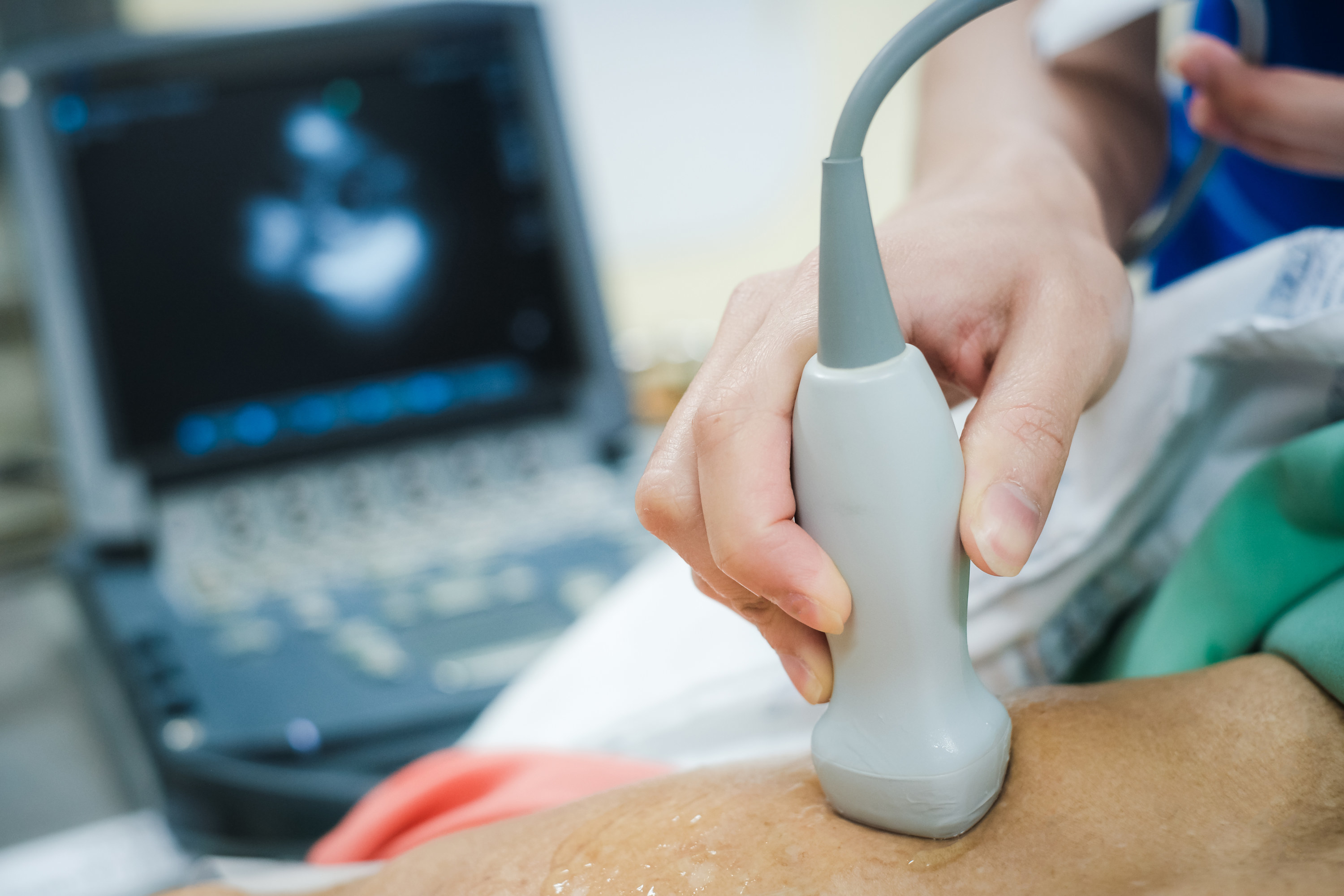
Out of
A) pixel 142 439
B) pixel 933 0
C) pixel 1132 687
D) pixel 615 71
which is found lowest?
pixel 1132 687

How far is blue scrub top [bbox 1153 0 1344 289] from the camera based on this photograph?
0.58 meters

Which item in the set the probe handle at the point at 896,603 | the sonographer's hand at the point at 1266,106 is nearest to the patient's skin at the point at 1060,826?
the probe handle at the point at 896,603

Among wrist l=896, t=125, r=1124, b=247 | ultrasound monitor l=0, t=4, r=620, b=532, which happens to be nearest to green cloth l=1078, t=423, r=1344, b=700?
wrist l=896, t=125, r=1124, b=247

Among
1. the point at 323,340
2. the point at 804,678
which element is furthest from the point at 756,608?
the point at 323,340

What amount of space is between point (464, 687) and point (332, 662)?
123 mm

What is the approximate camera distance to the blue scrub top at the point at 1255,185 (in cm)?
58

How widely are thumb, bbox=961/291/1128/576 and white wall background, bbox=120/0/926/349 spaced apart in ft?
2.97

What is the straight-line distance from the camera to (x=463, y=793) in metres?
A: 0.57

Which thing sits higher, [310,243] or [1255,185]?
[310,243]

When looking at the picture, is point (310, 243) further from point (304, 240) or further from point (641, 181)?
point (641, 181)

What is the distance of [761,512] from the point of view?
0.32 meters

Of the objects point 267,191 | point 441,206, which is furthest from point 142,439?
point 441,206

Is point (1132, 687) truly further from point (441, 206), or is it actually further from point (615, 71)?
point (615, 71)

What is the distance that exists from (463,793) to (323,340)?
0.68m
